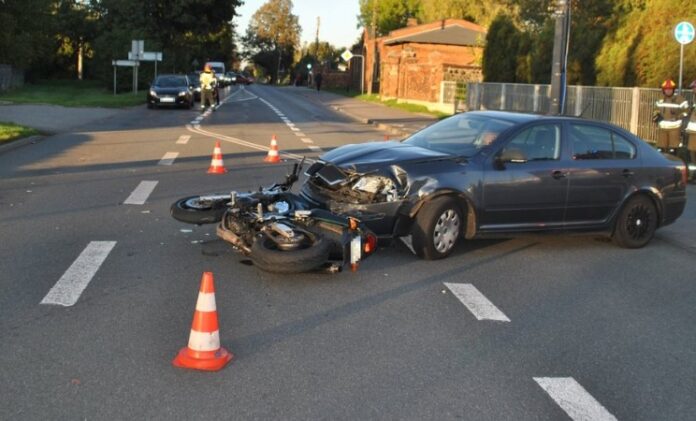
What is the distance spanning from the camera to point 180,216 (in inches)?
327

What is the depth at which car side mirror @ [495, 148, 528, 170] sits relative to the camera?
8.56m

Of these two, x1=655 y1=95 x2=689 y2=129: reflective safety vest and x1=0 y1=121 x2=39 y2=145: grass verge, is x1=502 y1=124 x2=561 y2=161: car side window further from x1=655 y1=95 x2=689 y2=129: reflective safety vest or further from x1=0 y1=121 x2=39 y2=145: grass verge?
x1=0 y1=121 x2=39 y2=145: grass verge

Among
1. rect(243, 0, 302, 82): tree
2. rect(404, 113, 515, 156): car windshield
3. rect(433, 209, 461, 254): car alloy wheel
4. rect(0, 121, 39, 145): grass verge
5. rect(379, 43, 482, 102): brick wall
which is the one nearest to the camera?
rect(433, 209, 461, 254): car alloy wheel

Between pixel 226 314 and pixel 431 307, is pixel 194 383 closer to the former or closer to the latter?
pixel 226 314

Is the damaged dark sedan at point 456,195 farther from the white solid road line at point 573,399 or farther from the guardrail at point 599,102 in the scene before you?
the guardrail at point 599,102

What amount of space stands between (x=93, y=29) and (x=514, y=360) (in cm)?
6930

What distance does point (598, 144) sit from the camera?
934 cm

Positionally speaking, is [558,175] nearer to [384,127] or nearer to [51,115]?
[384,127]

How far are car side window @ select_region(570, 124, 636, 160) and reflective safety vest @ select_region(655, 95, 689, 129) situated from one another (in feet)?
26.7

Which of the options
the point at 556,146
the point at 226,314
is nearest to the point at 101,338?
the point at 226,314

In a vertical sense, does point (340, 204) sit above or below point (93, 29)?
below

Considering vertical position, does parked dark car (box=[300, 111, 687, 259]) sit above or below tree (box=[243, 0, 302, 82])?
below

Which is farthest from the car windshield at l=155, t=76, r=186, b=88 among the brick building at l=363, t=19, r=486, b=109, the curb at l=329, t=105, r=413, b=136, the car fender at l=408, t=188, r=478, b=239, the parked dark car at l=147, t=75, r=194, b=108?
the car fender at l=408, t=188, r=478, b=239

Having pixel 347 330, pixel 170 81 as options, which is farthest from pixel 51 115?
pixel 347 330
